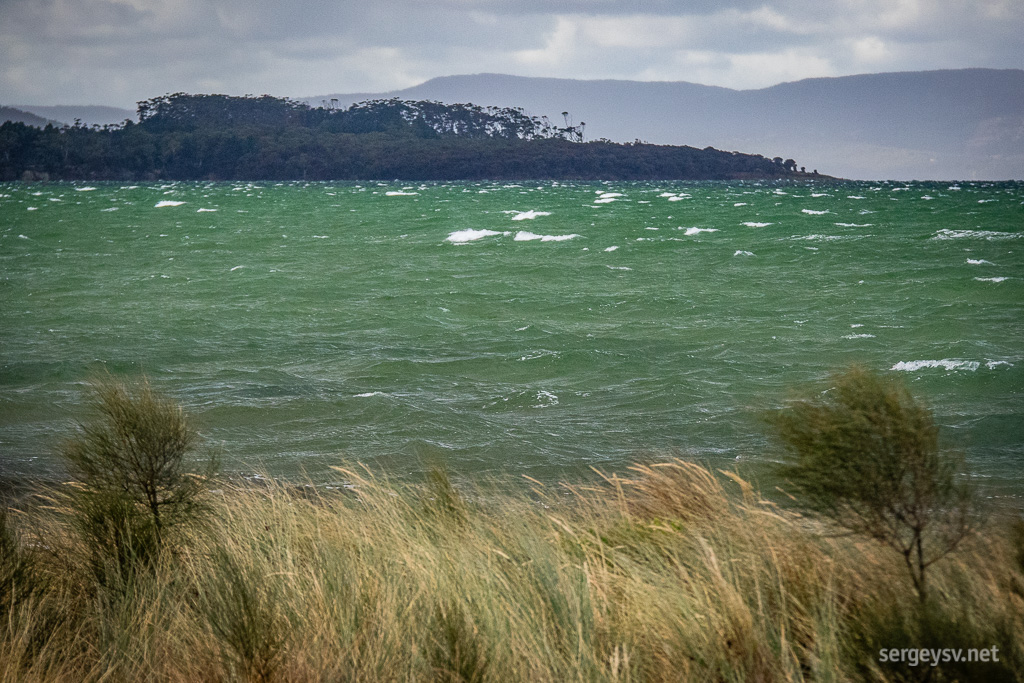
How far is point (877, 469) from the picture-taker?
252 centimetres

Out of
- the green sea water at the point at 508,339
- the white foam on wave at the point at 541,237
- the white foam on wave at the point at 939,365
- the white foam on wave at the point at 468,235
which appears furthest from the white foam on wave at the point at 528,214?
the white foam on wave at the point at 939,365

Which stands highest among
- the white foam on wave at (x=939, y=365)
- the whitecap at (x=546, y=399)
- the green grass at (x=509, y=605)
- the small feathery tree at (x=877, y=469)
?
the small feathery tree at (x=877, y=469)

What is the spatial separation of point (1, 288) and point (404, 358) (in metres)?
13.2

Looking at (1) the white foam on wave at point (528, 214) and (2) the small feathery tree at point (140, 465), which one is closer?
(2) the small feathery tree at point (140, 465)

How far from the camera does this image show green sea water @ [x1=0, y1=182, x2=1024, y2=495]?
350 inches

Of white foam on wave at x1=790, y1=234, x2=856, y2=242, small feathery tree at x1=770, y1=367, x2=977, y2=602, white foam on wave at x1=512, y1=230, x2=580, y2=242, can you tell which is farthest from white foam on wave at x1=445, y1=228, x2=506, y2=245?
small feathery tree at x1=770, y1=367, x2=977, y2=602

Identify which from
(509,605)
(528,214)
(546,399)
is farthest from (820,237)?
(509,605)

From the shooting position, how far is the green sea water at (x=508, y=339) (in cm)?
889

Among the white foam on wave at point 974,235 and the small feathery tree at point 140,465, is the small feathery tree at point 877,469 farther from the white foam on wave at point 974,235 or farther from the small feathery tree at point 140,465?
the white foam on wave at point 974,235

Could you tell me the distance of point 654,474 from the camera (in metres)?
4.28

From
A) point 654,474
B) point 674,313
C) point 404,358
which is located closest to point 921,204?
point 674,313

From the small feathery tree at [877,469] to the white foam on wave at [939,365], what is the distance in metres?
10.00

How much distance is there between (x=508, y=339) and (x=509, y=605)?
11.7 meters

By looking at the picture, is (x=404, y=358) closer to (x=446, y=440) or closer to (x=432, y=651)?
(x=446, y=440)
